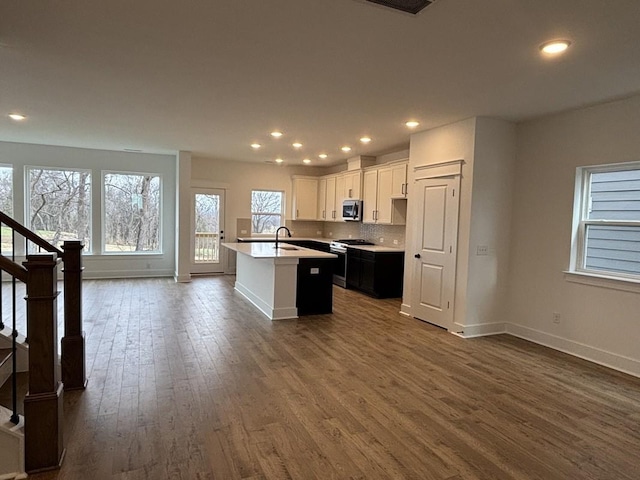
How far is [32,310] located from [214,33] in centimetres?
206

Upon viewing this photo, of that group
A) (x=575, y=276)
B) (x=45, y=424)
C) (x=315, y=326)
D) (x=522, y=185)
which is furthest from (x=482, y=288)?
(x=45, y=424)

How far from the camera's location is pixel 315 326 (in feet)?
16.4

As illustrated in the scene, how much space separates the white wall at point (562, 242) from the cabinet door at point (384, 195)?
2.33m

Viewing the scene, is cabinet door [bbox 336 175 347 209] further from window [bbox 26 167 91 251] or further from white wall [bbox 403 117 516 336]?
window [bbox 26 167 91 251]

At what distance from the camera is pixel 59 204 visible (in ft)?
25.4

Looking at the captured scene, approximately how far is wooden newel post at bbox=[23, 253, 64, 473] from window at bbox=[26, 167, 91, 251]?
21.9 ft

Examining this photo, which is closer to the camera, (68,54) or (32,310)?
(32,310)

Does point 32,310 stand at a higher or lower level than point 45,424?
higher

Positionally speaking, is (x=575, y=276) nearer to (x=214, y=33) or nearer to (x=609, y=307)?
(x=609, y=307)

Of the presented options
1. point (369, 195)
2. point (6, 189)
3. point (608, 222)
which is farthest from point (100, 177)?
point (608, 222)

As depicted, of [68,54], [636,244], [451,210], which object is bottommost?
[636,244]

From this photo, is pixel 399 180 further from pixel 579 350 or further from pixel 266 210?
pixel 266 210

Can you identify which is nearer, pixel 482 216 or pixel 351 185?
pixel 482 216

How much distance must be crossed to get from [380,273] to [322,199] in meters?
3.11
